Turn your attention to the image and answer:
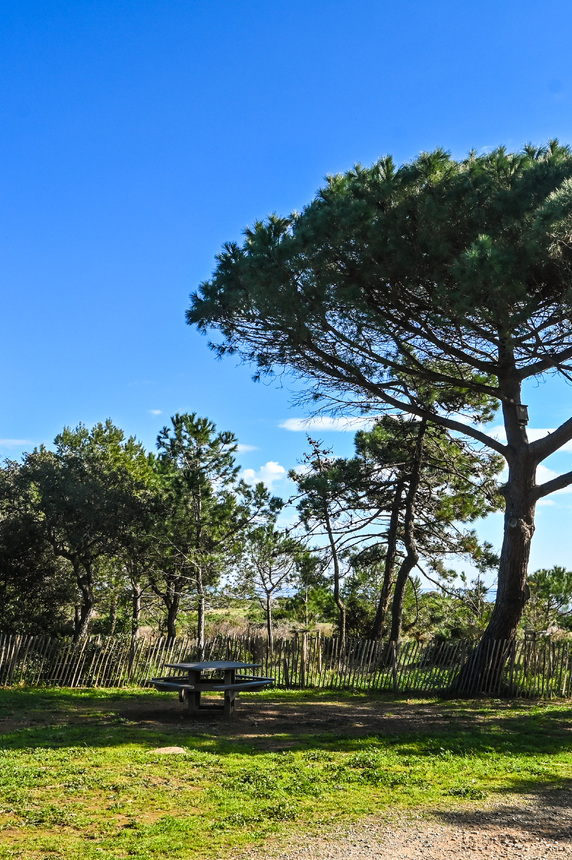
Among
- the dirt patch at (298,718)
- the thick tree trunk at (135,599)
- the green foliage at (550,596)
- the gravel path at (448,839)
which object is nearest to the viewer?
the gravel path at (448,839)

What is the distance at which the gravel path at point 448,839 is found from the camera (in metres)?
4.68

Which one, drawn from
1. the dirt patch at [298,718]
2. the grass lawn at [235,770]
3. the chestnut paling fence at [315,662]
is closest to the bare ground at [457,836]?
the grass lawn at [235,770]

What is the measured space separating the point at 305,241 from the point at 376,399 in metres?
4.41

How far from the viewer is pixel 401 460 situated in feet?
Answer: 59.9

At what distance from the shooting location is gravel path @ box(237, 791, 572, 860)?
4.68 meters

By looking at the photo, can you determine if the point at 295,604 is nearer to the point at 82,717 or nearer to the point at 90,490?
the point at 90,490

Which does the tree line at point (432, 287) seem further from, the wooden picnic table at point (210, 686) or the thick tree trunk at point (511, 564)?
the wooden picnic table at point (210, 686)

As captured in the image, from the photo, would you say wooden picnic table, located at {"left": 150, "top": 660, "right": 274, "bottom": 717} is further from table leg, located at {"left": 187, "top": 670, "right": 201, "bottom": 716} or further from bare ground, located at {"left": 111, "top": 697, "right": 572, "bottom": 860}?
bare ground, located at {"left": 111, "top": 697, "right": 572, "bottom": 860}

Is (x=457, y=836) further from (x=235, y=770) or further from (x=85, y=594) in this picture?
(x=85, y=594)

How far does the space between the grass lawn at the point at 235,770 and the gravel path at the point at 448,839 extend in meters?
0.25

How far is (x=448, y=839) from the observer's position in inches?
197

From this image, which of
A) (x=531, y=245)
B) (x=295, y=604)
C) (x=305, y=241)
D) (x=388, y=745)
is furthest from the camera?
(x=295, y=604)

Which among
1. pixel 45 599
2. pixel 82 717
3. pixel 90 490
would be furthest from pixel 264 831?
pixel 45 599

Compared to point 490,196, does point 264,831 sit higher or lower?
lower
